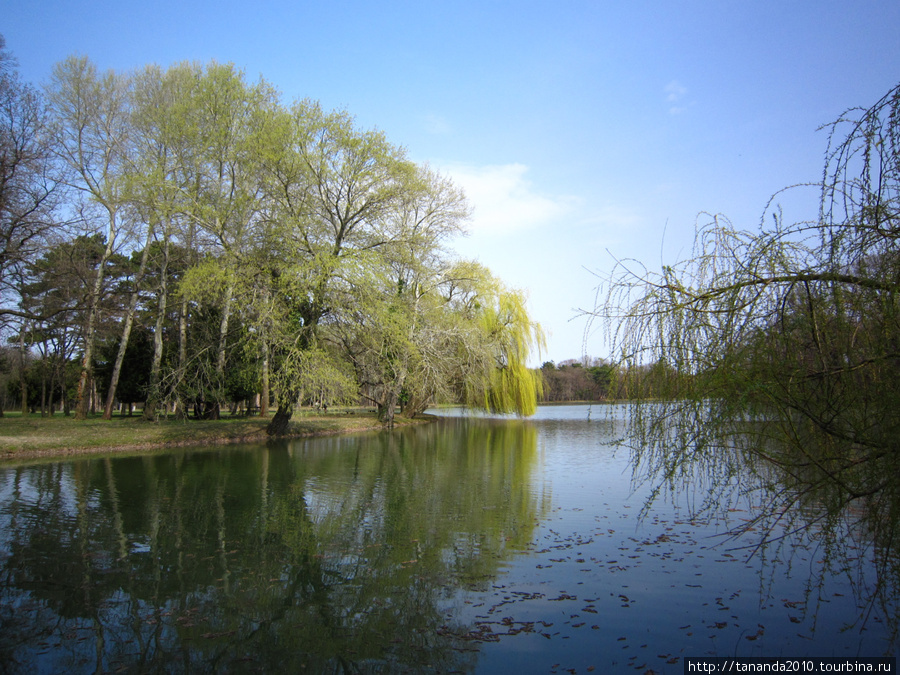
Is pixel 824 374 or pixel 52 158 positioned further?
pixel 52 158

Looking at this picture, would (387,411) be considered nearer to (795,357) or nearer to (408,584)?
(408,584)

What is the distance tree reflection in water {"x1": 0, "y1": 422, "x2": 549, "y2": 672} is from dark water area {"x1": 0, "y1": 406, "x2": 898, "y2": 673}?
0.08ft

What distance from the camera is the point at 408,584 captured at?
515cm

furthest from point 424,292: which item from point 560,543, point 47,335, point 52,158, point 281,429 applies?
point 560,543

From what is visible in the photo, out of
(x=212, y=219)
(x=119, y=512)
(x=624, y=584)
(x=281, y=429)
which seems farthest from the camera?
(x=281, y=429)

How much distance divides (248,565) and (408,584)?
5.86ft

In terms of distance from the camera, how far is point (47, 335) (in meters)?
25.7

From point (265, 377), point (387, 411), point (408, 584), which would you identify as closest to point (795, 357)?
point (408, 584)

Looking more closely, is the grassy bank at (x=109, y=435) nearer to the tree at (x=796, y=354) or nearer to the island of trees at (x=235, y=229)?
the island of trees at (x=235, y=229)

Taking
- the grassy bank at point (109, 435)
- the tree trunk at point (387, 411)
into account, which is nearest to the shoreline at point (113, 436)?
the grassy bank at point (109, 435)

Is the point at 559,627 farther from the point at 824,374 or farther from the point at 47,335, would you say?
the point at 47,335

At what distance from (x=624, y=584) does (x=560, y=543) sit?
1.38 meters

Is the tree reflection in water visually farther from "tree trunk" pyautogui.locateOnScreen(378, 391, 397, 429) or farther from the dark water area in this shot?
"tree trunk" pyautogui.locateOnScreen(378, 391, 397, 429)

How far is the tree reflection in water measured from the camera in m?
3.88
